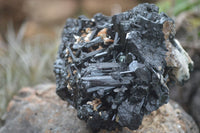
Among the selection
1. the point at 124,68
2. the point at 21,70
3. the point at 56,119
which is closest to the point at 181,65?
the point at 124,68

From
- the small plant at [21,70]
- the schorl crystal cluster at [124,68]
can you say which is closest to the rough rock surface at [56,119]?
the schorl crystal cluster at [124,68]

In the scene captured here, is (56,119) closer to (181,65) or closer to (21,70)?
(181,65)

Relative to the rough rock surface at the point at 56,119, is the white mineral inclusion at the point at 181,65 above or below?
above

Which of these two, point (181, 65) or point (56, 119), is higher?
point (181, 65)

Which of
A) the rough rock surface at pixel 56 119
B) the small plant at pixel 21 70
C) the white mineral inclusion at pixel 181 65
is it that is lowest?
the rough rock surface at pixel 56 119

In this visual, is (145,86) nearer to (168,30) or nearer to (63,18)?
(168,30)

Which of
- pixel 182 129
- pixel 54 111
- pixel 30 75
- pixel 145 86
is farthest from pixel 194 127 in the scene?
pixel 30 75

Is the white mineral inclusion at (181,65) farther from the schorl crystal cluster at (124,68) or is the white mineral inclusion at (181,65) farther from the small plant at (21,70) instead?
the small plant at (21,70)
